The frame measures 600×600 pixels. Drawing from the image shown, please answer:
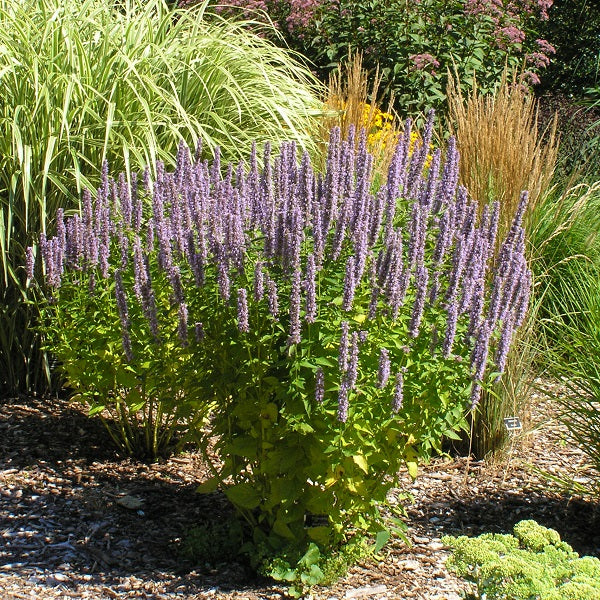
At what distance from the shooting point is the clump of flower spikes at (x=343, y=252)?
2846 millimetres

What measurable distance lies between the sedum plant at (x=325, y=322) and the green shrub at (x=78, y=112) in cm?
141

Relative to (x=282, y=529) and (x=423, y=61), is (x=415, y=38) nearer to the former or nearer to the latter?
(x=423, y=61)

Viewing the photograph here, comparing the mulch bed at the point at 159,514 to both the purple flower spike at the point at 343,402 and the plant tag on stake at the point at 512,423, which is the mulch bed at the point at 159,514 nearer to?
the plant tag on stake at the point at 512,423

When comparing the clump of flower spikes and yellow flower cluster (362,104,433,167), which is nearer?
the clump of flower spikes

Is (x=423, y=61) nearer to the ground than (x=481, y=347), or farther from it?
farther from it

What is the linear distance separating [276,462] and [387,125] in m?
5.36

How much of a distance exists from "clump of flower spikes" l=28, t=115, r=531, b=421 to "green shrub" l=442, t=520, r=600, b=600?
52cm

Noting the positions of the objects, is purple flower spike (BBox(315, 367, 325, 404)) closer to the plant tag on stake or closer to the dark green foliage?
the plant tag on stake

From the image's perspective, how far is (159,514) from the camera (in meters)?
3.89

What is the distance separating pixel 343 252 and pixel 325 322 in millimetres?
350

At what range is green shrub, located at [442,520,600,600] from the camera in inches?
94.3


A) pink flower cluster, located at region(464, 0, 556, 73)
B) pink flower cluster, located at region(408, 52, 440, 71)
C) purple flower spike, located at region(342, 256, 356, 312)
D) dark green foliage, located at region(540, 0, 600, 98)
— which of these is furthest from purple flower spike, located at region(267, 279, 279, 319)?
dark green foliage, located at region(540, 0, 600, 98)

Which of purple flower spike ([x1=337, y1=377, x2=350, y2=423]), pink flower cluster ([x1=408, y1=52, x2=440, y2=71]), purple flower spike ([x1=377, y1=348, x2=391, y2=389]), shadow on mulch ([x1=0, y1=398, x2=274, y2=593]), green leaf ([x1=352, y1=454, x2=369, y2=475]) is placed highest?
pink flower cluster ([x1=408, y1=52, x2=440, y2=71])

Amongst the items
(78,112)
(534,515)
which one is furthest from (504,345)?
(78,112)
